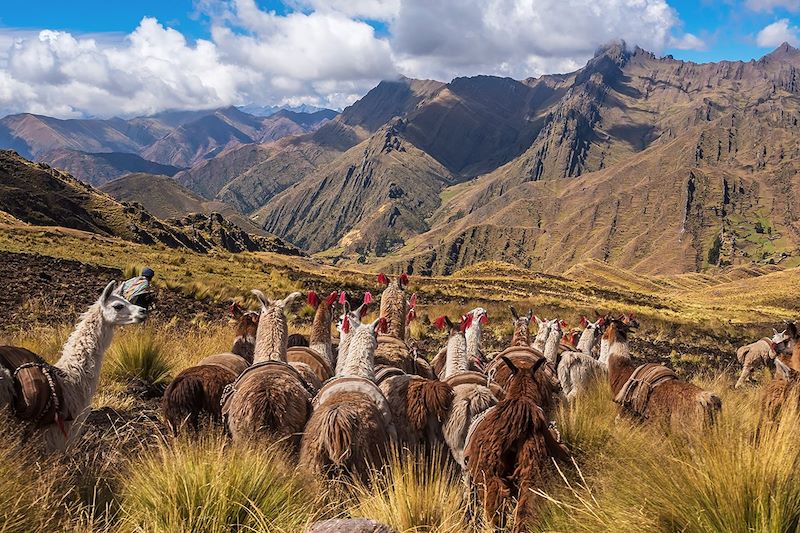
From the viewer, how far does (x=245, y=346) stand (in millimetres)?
8641

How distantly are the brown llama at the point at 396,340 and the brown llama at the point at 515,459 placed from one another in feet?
11.4

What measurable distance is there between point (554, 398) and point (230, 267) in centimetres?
2320

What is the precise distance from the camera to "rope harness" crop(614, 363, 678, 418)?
7.09 meters

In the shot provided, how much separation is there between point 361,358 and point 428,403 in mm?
895

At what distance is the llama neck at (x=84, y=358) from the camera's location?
4918 mm

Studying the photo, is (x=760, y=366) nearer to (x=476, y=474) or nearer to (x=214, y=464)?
(x=476, y=474)

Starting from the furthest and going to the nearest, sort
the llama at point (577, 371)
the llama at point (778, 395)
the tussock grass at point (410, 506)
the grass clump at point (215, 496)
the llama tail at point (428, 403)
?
1. the llama at point (577, 371)
2. the llama at point (778, 395)
3. the llama tail at point (428, 403)
4. the tussock grass at point (410, 506)
5. the grass clump at point (215, 496)

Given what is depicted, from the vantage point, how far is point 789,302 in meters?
60.5

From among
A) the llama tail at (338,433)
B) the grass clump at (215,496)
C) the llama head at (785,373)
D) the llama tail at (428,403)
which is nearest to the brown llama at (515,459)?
the llama tail at (338,433)

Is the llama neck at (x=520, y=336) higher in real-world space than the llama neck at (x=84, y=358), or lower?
higher

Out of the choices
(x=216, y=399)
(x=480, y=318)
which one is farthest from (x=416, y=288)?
(x=216, y=399)

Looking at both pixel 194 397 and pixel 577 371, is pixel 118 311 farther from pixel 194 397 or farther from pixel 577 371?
pixel 577 371

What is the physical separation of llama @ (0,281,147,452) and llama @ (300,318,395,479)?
6.86 ft

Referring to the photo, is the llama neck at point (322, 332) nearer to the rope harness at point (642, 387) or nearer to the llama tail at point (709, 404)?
the rope harness at point (642, 387)
